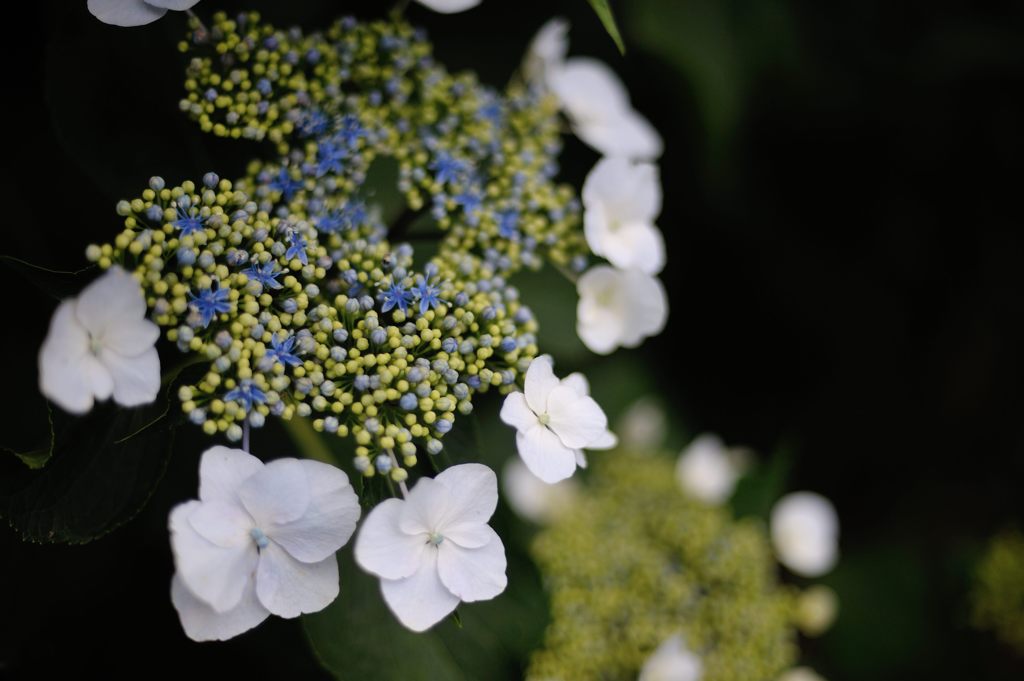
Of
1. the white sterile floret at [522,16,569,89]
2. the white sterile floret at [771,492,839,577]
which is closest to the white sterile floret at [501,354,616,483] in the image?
the white sterile floret at [522,16,569,89]

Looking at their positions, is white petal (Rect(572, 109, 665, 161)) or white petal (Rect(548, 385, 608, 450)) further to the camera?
white petal (Rect(572, 109, 665, 161))

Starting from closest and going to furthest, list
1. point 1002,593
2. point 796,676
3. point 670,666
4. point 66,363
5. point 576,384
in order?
point 66,363 < point 576,384 < point 670,666 < point 796,676 < point 1002,593

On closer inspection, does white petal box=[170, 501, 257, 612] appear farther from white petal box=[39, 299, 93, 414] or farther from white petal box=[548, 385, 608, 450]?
white petal box=[548, 385, 608, 450]

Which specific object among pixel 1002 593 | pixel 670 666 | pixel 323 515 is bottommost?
pixel 1002 593

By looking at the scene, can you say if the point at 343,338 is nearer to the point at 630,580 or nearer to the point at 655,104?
the point at 630,580

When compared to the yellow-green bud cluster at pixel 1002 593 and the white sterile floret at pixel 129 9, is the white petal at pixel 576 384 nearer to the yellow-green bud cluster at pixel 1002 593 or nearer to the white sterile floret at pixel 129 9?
the white sterile floret at pixel 129 9

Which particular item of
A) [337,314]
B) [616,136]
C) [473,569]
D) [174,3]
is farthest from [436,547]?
[616,136]

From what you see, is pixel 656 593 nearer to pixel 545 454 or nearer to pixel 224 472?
pixel 545 454
